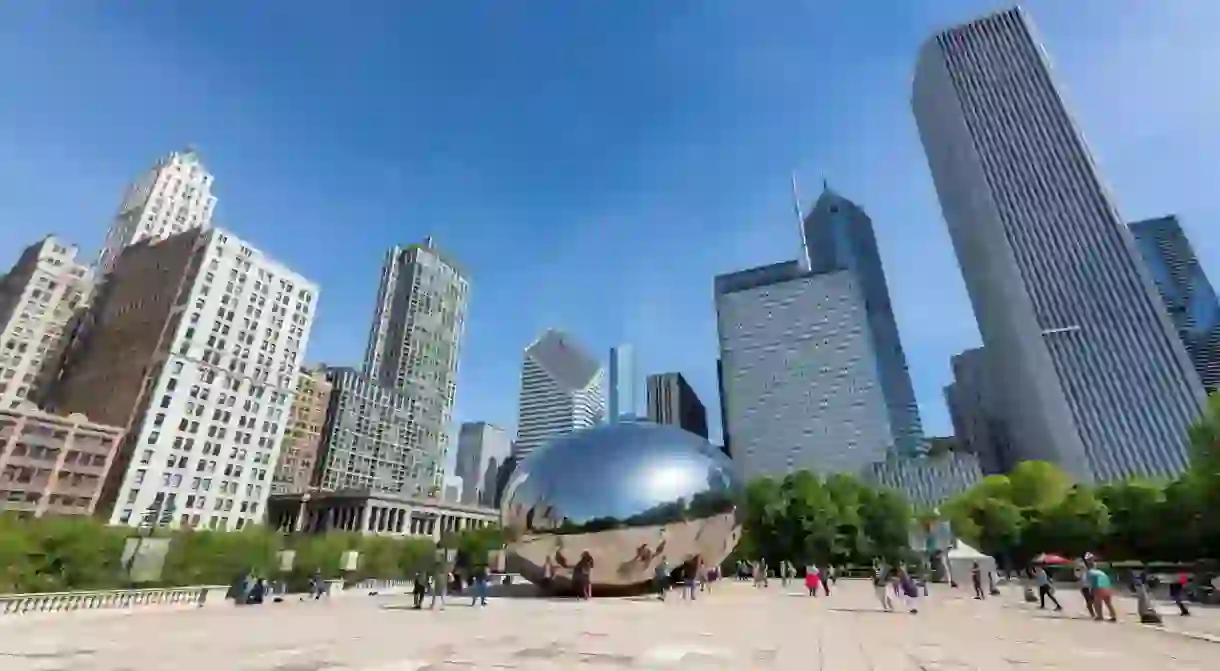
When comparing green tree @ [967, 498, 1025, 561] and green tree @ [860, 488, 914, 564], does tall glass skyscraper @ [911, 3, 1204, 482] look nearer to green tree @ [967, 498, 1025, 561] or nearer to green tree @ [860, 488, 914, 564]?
green tree @ [967, 498, 1025, 561]

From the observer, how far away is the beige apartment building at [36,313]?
99438mm

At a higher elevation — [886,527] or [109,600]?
[886,527]

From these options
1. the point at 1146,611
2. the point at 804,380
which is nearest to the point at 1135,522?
the point at 1146,611

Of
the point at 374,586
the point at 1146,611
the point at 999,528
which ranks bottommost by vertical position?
the point at 374,586

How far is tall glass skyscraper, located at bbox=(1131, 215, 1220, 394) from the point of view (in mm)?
152875

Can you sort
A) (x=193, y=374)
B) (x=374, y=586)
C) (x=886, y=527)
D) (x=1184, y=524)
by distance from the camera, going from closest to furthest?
(x=374, y=586) → (x=1184, y=524) → (x=886, y=527) → (x=193, y=374)

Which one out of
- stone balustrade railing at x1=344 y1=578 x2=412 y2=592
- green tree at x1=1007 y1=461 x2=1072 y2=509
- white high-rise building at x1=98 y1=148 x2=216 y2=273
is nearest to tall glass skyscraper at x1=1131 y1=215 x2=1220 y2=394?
green tree at x1=1007 y1=461 x2=1072 y2=509

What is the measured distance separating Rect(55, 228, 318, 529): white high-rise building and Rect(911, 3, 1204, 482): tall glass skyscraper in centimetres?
14331

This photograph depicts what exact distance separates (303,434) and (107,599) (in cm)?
10974

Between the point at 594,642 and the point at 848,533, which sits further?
the point at 848,533

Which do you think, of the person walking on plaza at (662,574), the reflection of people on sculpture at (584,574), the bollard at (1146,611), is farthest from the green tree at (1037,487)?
the reflection of people on sculpture at (584,574)

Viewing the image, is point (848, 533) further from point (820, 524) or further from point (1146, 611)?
point (1146, 611)

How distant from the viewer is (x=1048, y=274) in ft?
376

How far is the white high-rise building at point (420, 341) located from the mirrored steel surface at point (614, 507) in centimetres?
Answer: 12567
